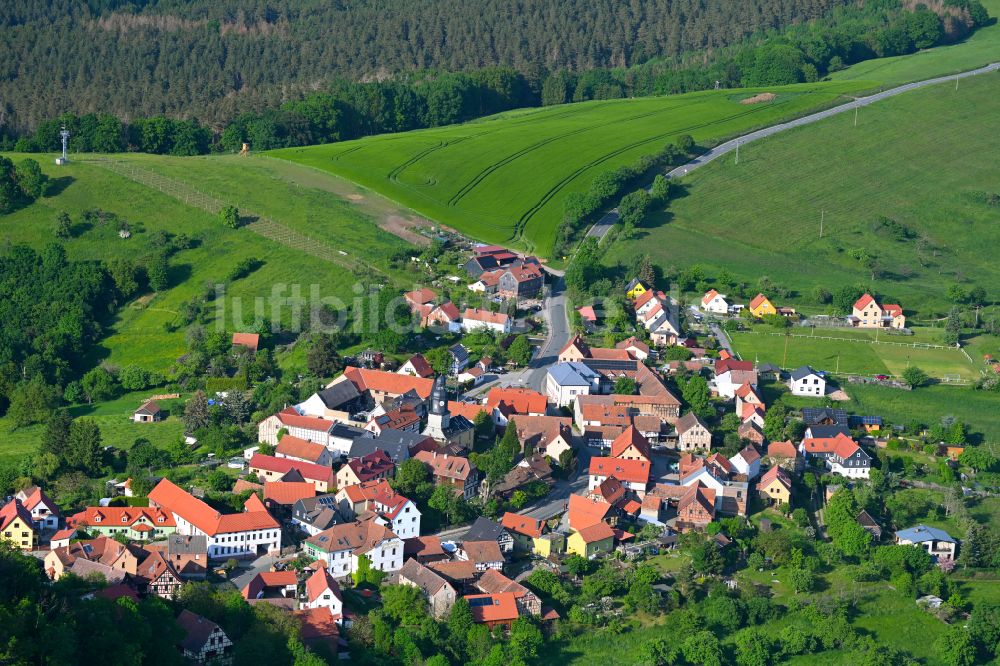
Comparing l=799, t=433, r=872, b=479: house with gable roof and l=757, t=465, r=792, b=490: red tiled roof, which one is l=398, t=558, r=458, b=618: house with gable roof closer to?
l=757, t=465, r=792, b=490: red tiled roof

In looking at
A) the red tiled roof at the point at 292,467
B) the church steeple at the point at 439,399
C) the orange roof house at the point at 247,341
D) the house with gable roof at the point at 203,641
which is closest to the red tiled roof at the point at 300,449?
the red tiled roof at the point at 292,467

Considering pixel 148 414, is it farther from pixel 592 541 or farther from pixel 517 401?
pixel 592 541

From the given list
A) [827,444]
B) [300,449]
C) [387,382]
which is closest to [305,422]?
[300,449]

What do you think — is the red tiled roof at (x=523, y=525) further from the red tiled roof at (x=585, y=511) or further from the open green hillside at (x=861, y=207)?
the open green hillside at (x=861, y=207)

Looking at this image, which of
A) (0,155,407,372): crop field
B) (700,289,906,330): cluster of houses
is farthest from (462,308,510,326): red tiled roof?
(700,289,906,330): cluster of houses

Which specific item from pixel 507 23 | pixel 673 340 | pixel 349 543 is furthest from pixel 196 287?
pixel 507 23

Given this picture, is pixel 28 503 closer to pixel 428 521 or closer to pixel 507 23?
pixel 428 521
